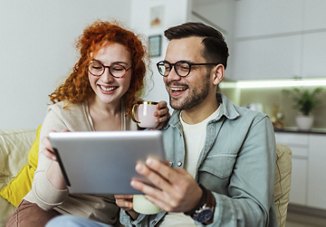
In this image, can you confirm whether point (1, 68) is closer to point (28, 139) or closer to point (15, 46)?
point (15, 46)

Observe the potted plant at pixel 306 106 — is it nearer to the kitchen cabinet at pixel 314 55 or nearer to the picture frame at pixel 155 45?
the kitchen cabinet at pixel 314 55

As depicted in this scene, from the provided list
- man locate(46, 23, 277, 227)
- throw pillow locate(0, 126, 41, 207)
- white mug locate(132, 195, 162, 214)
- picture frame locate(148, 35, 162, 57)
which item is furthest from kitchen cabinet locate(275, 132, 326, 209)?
white mug locate(132, 195, 162, 214)

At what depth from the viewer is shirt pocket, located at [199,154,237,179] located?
119 centimetres

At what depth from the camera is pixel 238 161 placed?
1175mm

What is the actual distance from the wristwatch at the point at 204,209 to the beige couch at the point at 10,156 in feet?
3.47

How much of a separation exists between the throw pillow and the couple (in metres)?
0.20

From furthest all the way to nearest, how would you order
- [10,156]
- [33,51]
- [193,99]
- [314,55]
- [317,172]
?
1. [314,55]
2. [317,172]
3. [33,51]
4. [10,156]
5. [193,99]

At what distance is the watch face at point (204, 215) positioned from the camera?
87cm

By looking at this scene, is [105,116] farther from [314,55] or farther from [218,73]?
[314,55]

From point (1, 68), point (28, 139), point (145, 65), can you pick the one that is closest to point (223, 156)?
point (145, 65)

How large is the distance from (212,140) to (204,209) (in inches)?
16.0

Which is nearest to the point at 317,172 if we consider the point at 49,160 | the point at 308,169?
the point at 308,169

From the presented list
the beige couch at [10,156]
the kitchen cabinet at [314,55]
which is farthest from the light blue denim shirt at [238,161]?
the kitchen cabinet at [314,55]

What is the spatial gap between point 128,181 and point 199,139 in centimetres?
53
